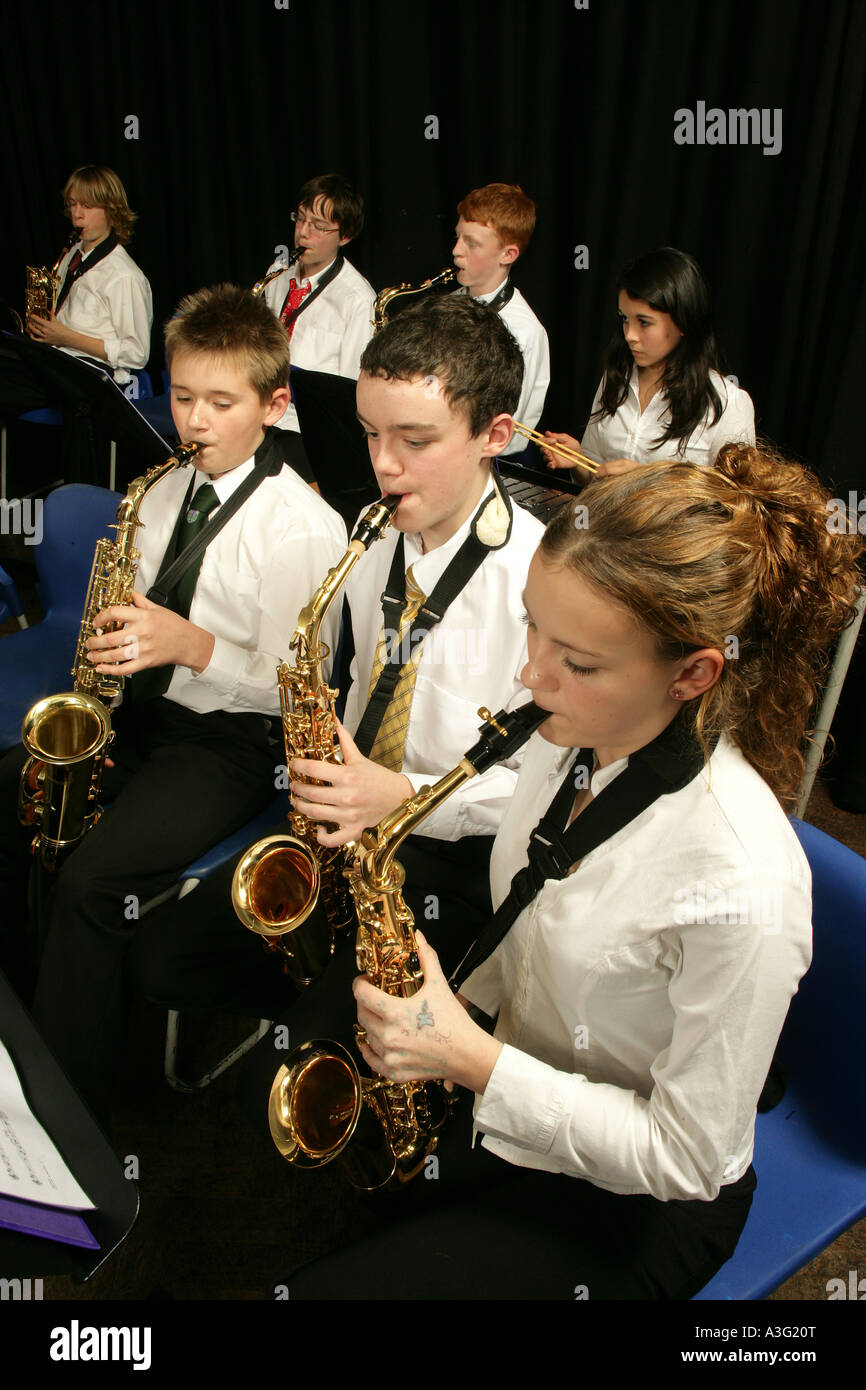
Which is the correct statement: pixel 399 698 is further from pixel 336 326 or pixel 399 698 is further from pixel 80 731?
pixel 336 326

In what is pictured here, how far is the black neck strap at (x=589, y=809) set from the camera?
4.21 feet

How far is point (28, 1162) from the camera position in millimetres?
1120

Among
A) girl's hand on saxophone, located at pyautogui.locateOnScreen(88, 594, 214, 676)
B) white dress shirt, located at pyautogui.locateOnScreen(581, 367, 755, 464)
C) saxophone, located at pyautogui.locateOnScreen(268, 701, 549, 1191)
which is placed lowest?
saxophone, located at pyautogui.locateOnScreen(268, 701, 549, 1191)

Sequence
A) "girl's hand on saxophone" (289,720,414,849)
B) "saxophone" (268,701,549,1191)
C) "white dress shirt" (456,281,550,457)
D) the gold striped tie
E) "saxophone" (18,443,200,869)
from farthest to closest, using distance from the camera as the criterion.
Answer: "white dress shirt" (456,281,550,457) → "saxophone" (18,443,200,869) → the gold striped tie → "girl's hand on saxophone" (289,720,414,849) → "saxophone" (268,701,549,1191)

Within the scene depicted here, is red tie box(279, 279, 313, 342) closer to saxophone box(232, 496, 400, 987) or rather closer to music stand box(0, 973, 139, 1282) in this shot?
saxophone box(232, 496, 400, 987)

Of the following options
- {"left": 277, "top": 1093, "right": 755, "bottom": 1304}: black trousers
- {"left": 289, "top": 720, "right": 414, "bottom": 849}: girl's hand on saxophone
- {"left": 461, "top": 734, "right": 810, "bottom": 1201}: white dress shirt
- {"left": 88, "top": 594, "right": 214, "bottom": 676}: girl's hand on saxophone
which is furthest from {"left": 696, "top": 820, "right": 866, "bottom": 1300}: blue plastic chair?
{"left": 88, "top": 594, "right": 214, "bottom": 676}: girl's hand on saxophone

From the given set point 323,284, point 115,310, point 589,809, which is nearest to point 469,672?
point 589,809

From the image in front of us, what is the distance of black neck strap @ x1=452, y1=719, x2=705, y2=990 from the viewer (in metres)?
1.28

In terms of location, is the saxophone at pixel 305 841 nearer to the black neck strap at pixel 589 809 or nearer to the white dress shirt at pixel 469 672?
the white dress shirt at pixel 469 672

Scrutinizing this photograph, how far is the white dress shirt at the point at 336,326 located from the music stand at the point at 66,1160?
3363mm

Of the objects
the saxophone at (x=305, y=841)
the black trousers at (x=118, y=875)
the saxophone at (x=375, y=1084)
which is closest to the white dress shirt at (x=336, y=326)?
the black trousers at (x=118, y=875)

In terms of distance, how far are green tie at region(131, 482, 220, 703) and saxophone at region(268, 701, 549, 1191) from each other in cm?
99
